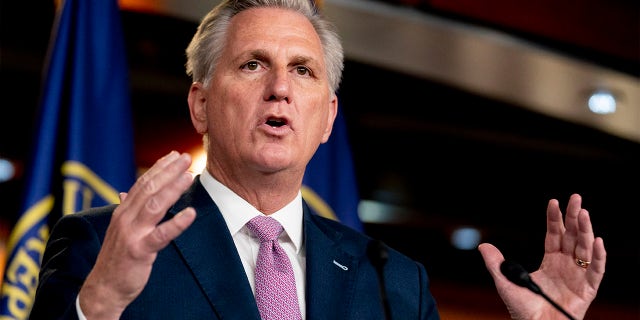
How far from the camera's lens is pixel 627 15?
4582 millimetres

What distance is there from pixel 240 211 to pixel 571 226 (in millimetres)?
686

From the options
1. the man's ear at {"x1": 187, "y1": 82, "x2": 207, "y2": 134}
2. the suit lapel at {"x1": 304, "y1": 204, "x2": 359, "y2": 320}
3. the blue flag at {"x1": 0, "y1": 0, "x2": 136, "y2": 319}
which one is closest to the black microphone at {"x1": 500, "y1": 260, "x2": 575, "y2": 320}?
the suit lapel at {"x1": 304, "y1": 204, "x2": 359, "y2": 320}

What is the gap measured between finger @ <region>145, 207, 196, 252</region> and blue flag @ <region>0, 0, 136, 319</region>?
147 centimetres

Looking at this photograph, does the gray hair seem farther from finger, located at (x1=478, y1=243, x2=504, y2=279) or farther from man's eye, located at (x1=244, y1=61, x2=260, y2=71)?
finger, located at (x1=478, y1=243, x2=504, y2=279)

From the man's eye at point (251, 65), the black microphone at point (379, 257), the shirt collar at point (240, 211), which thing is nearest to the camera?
the black microphone at point (379, 257)

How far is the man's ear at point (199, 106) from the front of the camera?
1.97 meters

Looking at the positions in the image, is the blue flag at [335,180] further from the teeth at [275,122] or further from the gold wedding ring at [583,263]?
the gold wedding ring at [583,263]

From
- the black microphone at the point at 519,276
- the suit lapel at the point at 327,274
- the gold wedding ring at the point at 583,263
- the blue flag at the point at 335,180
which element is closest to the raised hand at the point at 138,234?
the suit lapel at the point at 327,274

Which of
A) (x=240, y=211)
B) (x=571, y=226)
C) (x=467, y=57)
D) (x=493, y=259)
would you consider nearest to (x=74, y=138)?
(x=240, y=211)

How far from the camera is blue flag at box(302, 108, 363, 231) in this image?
3295 millimetres

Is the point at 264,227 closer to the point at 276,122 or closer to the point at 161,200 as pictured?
the point at 276,122

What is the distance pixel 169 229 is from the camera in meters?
1.23

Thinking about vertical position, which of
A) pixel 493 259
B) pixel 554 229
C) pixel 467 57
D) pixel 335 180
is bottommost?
pixel 493 259

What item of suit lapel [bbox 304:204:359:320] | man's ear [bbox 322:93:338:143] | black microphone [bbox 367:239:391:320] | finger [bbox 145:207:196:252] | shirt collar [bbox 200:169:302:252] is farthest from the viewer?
man's ear [bbox 322:93:338:143]
